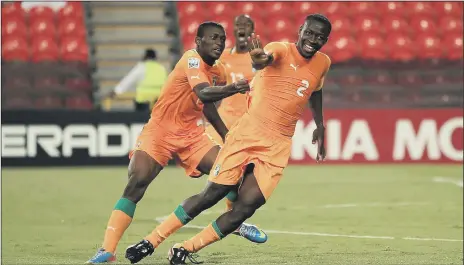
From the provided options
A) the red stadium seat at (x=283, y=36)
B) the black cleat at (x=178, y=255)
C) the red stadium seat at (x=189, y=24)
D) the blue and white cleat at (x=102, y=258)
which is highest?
the red stadium seat at (x=189, y=24)

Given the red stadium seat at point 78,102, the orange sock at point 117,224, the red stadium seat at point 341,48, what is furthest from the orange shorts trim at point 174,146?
the red stadium seat at point 341,48

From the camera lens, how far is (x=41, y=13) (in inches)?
814

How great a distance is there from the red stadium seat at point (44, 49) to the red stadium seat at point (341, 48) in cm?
516

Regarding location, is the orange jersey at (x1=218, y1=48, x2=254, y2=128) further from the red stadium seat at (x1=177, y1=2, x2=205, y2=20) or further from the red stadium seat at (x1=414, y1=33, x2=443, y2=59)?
the red stadium seat at (x1=177, y1=2, x2=205, y2=20)

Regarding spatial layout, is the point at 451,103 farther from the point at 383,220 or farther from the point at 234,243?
the point at 234,243

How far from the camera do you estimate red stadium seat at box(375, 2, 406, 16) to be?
21.2 metres

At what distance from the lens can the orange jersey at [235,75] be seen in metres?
→ 10.8

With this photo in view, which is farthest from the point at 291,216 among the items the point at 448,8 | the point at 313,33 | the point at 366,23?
the point at 448,8

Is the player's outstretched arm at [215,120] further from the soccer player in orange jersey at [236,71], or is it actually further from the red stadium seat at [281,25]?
the red stadium seat at [281,25]

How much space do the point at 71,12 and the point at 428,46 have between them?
7.21 m

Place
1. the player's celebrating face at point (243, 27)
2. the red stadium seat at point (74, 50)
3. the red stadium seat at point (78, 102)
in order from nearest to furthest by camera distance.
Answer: the player's celebrating face at point (243, 27) → the red stadium seat at point (78, 102) → the red stadium seat at point (74, 50)

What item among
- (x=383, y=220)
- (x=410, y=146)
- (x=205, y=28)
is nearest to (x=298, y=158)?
(x=410, y=146)

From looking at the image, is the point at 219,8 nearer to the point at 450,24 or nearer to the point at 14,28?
the point at 14,28

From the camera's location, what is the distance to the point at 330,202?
42.7ft
